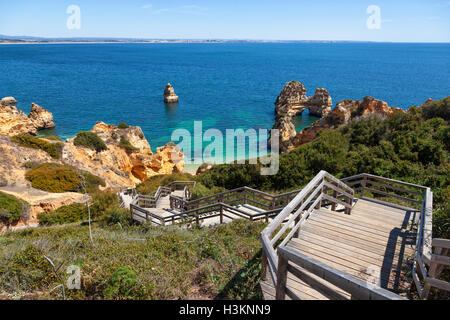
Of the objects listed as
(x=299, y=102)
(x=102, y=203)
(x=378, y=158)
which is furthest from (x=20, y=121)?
(x=299, y=102)

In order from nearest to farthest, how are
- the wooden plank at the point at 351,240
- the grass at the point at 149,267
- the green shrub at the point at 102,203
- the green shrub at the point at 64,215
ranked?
1. the grass at the point at 149,267
2. the wooden plank at the point at 351,240
3. the green shrub at the point at 64,215
4. the green shrub at the point at 102,203

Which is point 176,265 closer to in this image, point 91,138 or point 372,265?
point 372,265

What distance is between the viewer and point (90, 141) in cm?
2997

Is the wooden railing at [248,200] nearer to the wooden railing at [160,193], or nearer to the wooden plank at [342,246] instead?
the wooden railing at [160,193]

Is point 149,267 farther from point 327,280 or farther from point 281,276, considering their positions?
point 327,280

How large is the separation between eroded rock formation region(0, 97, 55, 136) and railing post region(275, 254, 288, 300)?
145ft

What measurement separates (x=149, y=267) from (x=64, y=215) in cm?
1218

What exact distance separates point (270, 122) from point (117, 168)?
3372 cm

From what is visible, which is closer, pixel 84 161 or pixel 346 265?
pixel 346 265

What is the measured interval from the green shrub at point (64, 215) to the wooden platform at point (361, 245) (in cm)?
1371

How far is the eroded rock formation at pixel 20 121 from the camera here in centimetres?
3997

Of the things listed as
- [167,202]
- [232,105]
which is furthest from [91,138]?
[232,105]

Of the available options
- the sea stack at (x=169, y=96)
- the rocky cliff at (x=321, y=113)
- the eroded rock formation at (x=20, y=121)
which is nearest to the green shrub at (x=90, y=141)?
the eroded rock formation at (x=20, y=121)

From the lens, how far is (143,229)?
1011 cm
